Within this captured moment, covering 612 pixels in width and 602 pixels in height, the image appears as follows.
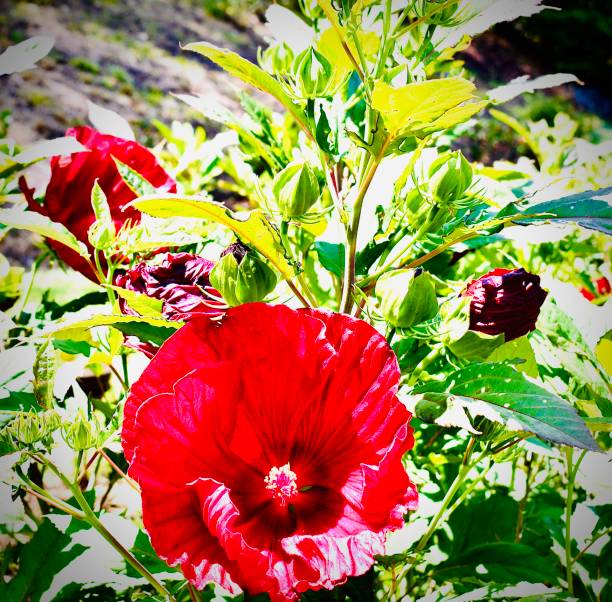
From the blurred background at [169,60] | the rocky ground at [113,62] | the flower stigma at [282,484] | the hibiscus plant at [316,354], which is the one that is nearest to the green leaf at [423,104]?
the hibiscus plant at [316,354]

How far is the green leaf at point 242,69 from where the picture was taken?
348 millimetres

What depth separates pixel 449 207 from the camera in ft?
1.29

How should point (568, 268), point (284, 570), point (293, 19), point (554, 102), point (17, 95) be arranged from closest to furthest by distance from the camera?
1. point (284, 570)
2. point (293, 19)
3. point (568, 268)
4. point (17, 95)
5. point (554, 102)

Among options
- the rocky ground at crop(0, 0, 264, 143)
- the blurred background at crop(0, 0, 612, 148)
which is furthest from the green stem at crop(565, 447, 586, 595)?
the rocky ground at crop(0, 0, 264, 143)

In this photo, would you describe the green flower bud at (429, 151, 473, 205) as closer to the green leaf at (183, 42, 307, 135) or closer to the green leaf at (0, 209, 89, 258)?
the green leaf at (183, 42, 307, 135)

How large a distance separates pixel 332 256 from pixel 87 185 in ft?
0.75

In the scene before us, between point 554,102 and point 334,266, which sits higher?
point 334,266

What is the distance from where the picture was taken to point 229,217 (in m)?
0.35

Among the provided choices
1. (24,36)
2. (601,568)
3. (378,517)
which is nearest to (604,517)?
(601,568)

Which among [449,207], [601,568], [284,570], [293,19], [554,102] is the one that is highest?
[293,19]

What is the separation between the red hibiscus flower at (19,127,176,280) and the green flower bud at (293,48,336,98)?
20cm

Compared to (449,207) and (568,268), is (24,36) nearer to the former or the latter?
(568,268)

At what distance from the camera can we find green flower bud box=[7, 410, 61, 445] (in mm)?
359

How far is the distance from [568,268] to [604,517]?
37cm
